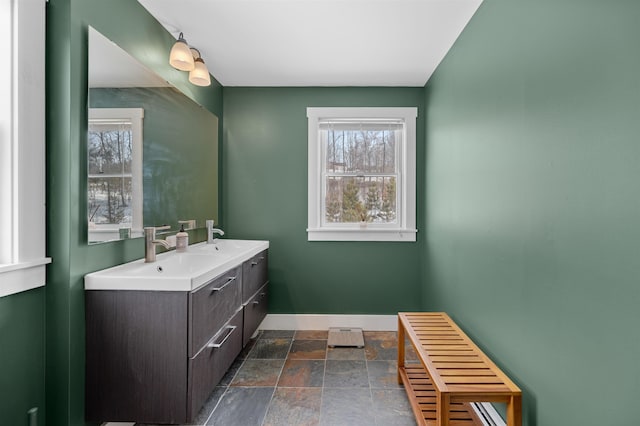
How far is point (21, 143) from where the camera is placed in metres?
1.54

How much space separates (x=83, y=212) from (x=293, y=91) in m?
2.44

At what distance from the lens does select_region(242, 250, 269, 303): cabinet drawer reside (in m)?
2.74

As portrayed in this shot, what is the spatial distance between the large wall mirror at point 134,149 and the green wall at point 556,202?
2.09 meters

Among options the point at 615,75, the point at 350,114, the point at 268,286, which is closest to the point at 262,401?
the point at 268,286

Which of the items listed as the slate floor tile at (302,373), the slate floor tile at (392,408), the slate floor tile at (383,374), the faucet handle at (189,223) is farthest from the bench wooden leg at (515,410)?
the faucet handle at (189,223)

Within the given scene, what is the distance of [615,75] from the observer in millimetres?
1123

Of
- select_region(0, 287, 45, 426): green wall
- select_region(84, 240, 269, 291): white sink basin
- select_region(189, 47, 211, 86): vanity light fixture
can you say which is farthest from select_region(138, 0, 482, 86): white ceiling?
select_region(0, 287, 45, 426): green wall

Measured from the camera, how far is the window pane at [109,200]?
72.6 inches

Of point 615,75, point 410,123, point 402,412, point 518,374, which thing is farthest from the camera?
point 410,123

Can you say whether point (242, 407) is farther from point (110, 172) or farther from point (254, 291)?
point (110, 172)

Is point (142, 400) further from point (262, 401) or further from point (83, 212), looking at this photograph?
point (83, 212)

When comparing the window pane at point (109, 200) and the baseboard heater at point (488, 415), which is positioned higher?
the window pane at point (109, 200)

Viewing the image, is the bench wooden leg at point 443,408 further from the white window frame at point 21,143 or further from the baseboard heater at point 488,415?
the white window frame at point 21,143

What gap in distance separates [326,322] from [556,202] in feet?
8.84
